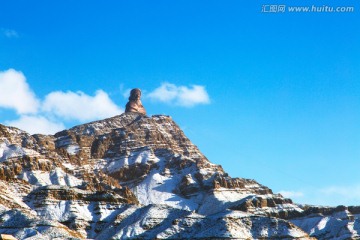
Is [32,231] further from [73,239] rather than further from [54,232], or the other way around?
[73,239]

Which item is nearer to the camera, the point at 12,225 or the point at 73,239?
the point at 73,239

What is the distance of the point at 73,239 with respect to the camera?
179 meters

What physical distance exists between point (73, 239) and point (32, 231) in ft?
63.8

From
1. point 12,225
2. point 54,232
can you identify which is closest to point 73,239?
point 54,232

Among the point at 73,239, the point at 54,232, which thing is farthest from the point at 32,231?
the point at 73,239

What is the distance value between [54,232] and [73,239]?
13528mm

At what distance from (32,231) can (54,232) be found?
23.5 feet

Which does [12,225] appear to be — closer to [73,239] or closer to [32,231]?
[32,231]

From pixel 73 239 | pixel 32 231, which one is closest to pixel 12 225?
pixel 32 231

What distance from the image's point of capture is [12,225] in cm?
19800

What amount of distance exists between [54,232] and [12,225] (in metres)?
16.5

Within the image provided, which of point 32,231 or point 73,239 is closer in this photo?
point 73,239

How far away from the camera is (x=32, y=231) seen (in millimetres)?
192000

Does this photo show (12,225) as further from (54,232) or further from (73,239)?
(73,239)
